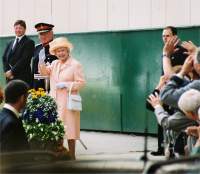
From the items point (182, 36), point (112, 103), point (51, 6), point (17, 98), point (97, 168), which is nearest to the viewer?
point (97, 168)

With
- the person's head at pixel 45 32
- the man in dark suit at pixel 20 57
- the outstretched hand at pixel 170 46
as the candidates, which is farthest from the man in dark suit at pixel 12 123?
the man in dark suit at pixel 20 57

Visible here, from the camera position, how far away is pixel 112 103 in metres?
12.7

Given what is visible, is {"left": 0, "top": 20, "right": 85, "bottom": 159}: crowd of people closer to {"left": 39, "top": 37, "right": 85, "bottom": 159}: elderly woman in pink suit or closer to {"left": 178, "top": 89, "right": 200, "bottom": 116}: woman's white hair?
{"left": 39, "top": 37, "right": 85, "bottom": 159}: elderly woman in pink suit

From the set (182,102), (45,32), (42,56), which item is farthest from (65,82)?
(182,102)

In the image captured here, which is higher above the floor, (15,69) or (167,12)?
(167,12)

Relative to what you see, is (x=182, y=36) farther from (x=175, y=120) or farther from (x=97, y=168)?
(x=97, y=168)

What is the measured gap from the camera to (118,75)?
12617mm

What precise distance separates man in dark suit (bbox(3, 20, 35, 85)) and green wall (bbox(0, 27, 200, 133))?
4.64 ft

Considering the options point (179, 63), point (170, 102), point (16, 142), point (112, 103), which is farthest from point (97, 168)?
point (112, 103)

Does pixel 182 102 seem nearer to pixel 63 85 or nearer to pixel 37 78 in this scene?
pixel 63 85

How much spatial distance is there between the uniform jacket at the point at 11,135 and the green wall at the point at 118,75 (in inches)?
240

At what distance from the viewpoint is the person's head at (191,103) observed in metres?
6.46

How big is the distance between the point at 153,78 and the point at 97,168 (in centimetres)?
855

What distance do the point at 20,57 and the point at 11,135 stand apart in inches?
249
